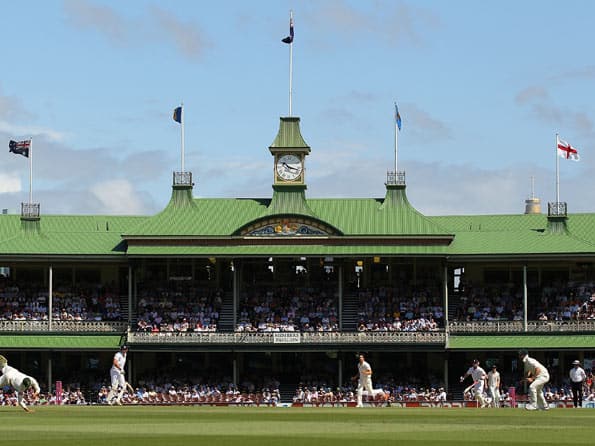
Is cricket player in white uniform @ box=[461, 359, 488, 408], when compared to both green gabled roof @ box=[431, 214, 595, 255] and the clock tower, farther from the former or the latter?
the clock tower

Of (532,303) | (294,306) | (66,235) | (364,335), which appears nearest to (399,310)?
(364,335)

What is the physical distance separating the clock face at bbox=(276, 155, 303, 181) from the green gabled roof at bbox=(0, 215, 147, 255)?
8.47 m

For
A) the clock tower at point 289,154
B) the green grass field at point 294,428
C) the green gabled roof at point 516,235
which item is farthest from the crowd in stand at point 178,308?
the green grass field at point 294,428

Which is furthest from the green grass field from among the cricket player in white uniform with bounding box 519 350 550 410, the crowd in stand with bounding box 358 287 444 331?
the crowd in stand with bounding box 358 287 444 331

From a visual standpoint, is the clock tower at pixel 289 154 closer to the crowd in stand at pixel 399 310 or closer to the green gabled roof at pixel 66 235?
the crowd in stand at pixel 399 310

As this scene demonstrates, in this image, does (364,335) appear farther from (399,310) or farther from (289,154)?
(289,154)

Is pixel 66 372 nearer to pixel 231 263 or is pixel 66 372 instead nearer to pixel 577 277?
pixel 231 263

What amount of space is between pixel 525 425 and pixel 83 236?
4069cm

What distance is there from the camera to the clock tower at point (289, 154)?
69938mm

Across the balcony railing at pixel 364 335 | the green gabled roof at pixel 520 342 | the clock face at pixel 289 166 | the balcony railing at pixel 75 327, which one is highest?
the clock face at pixel 289 166

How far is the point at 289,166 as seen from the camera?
70.4 metres

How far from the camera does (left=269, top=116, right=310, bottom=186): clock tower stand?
229 ft

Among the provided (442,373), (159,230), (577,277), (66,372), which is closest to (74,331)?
(66,372)

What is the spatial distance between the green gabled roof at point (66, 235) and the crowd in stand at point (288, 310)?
6662 millimetres
